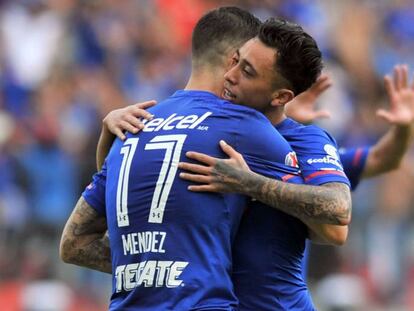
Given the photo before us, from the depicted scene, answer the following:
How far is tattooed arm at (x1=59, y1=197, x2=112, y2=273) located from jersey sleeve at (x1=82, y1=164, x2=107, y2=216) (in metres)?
0.02

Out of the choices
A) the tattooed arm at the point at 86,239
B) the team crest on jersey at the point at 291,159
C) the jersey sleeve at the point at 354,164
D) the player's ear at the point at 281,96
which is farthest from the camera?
the jersey sleeve at the point at 354,164

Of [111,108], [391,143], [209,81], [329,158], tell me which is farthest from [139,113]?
[111,108]

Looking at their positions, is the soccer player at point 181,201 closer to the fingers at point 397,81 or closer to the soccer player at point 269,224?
the soccer player at point 269,224

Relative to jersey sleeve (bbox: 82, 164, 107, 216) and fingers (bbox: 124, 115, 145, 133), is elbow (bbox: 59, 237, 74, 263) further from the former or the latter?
fingers (bbox: 124, 115, 145, 133)

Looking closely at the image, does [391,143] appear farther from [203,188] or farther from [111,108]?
[111,108]

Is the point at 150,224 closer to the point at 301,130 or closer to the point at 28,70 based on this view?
the point at 301,130

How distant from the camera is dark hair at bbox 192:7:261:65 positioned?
18.5ft

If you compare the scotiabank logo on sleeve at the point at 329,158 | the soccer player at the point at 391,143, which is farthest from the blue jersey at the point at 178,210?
the soccer player at the point at 391,143

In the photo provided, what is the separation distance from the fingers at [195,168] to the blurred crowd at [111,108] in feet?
18.0

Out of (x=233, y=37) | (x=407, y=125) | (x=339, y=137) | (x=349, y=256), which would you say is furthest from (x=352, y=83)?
(x=233, y=37)

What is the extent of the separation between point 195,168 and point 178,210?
19 centimetres

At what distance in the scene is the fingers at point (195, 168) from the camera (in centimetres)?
527

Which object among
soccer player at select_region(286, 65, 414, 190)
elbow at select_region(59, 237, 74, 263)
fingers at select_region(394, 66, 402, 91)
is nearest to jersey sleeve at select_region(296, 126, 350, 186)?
elbow at select_region(59, 237, 74, 263)

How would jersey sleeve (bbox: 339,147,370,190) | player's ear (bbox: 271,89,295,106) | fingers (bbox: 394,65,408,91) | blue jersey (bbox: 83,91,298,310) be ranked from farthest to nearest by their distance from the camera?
fingers (bbox: 394,65,408,91), jersey sleeve (bbox: 339,147,370,190), player's ear (bbox: 271,89,295,106), blue jersey (bbox: 83,91,298,310)
